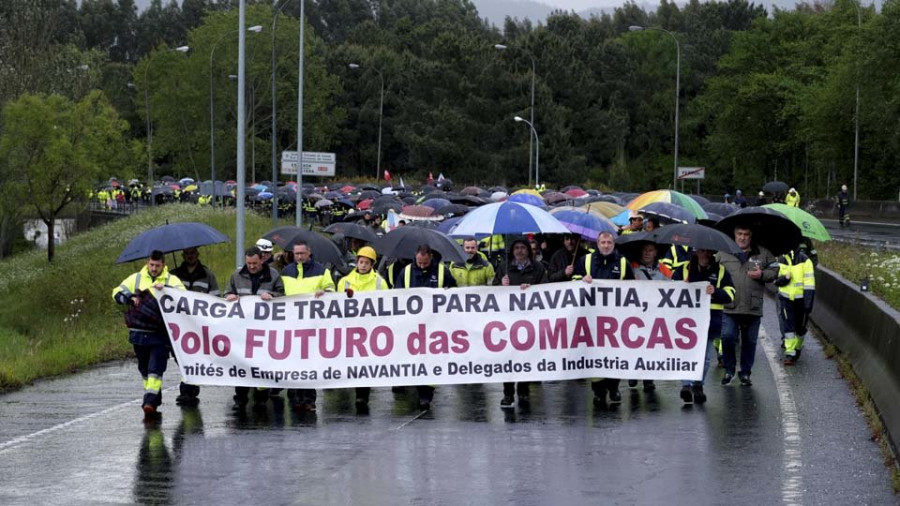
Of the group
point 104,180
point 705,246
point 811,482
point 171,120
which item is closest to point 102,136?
point 104,180

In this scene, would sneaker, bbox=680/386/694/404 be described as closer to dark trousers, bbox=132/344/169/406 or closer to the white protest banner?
the white protest banner

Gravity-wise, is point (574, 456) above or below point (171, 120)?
below

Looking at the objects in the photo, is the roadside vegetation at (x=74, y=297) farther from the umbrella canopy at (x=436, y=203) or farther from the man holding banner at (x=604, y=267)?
the man holding banner at (x=604, y=267)

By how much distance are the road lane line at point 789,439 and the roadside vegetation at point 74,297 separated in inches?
298

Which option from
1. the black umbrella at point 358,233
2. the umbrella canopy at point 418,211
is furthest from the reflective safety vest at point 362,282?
the umbrella canopy at point 418,211

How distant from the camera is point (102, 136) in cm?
6100

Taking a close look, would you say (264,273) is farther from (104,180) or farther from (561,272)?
(104,180)

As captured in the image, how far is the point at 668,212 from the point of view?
22844 mm

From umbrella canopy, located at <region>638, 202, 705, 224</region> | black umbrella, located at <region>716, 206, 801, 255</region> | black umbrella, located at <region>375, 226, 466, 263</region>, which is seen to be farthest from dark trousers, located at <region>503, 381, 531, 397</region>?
umbrella canopy, located at <region>638, 202, 705, 224</region>

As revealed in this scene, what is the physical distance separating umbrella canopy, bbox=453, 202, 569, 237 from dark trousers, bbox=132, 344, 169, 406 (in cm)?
378

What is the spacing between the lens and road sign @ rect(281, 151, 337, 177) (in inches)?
1623

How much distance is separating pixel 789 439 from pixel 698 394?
Result: 2.32 metres

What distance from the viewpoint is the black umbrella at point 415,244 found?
15.4 metres

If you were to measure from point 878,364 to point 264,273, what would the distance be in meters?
6.11
